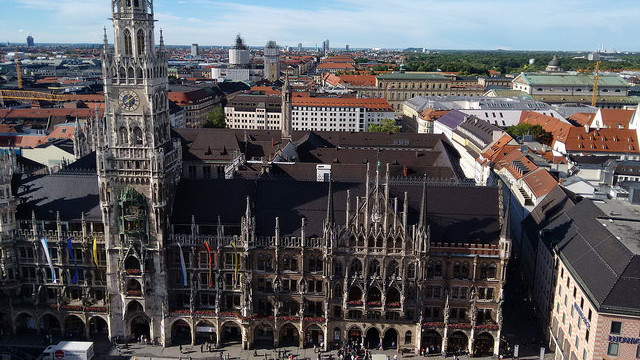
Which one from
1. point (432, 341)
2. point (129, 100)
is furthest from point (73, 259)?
point (432, 341)

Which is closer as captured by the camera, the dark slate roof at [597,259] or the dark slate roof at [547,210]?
the dark slate roof at [597,259]

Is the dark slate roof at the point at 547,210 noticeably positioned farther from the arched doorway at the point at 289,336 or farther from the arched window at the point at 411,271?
the arched doorway at the point at 289,336

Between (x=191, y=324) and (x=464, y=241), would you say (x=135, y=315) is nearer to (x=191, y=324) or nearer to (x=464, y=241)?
(x=191, y=324)

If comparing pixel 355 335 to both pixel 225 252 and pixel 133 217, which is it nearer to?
pixel 225 252

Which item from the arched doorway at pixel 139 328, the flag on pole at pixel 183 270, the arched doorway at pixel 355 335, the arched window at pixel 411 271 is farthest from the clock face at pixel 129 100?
the arched window at pixel 411 271

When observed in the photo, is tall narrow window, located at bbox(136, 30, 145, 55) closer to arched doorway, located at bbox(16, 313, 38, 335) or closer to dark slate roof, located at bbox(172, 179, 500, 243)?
dark slate roof, located at bbox(172, 179, 500, 243)

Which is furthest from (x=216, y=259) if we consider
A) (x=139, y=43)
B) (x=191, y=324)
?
(x=139, y=43)
